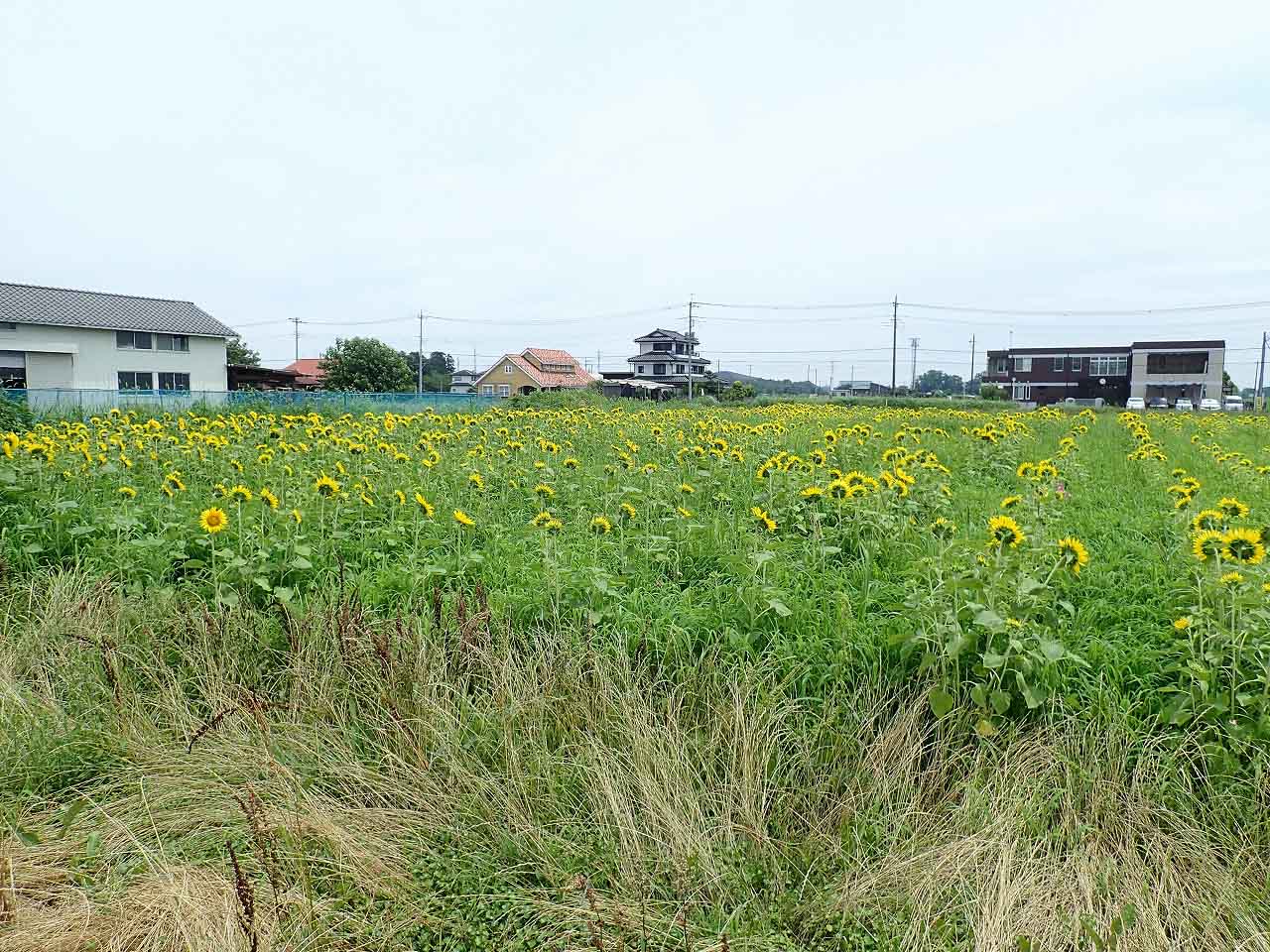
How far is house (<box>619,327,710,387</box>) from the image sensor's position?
200 ft

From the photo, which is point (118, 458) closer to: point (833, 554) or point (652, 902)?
point (833, 554)

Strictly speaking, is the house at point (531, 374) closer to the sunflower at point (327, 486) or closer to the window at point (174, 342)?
the window at point (174, 342)

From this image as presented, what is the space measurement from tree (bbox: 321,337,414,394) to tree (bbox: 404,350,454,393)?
66.4ft

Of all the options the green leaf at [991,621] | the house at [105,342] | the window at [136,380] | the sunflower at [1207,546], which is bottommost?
the green leaf at [991,621]

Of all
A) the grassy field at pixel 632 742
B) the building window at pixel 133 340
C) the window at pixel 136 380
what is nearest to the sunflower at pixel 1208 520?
the grassy field at pixel 632 742

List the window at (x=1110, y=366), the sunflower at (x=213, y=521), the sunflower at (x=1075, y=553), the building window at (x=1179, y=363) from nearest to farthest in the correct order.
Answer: the sunflower at (x=1075, y=553)
the sunflower at (x=213, y=521)
the building window at (x=1179, y=363)
the window at (x=1110, y=366)

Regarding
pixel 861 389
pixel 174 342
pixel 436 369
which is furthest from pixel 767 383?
pixel 174 342

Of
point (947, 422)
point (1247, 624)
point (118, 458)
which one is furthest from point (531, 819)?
point (947, 422)

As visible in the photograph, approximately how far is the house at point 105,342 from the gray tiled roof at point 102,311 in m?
0.03

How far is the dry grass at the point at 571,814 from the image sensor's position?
1.85 m

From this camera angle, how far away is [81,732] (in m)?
2.57

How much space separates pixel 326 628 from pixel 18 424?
9545 mm

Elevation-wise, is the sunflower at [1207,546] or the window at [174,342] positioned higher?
the window at [174,342]

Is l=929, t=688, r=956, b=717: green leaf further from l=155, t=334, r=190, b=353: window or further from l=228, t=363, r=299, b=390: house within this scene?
l=228, t=363, r=299, b=390: house
